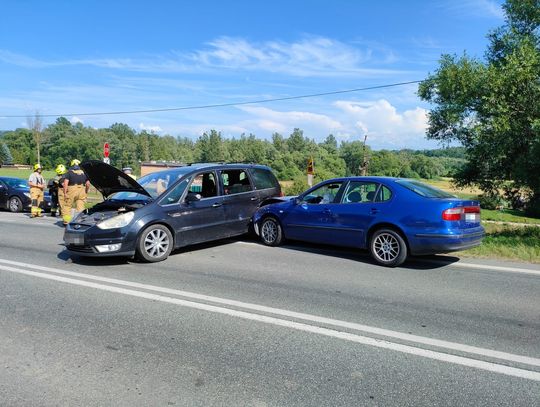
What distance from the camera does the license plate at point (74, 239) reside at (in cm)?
718

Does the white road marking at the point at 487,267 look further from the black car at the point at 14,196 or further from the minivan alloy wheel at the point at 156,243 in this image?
the black car at the point at 14,196

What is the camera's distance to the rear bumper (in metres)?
6.73

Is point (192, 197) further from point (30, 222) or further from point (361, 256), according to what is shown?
point (30, 222)

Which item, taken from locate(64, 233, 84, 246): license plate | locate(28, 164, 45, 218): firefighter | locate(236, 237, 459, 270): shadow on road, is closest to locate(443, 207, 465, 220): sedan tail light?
locate(236, 237, 459, 270): shadow on road

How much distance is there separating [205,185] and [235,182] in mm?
779

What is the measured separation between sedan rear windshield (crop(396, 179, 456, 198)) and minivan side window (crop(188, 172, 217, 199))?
142 inches

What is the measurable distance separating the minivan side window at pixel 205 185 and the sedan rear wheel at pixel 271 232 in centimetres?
124

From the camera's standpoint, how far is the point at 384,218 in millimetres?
7262

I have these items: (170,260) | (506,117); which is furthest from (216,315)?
(506,117)

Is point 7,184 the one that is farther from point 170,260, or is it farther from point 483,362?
point 483,362

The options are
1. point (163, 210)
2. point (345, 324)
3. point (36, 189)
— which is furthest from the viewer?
point (36, 189)

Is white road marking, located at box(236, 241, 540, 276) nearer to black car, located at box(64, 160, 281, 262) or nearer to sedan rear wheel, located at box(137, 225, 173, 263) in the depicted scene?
black car, located at box(64, 160, 281, 262)

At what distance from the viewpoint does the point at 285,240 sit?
9297 mm

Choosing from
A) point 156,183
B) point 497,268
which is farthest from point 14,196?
point 497,268
